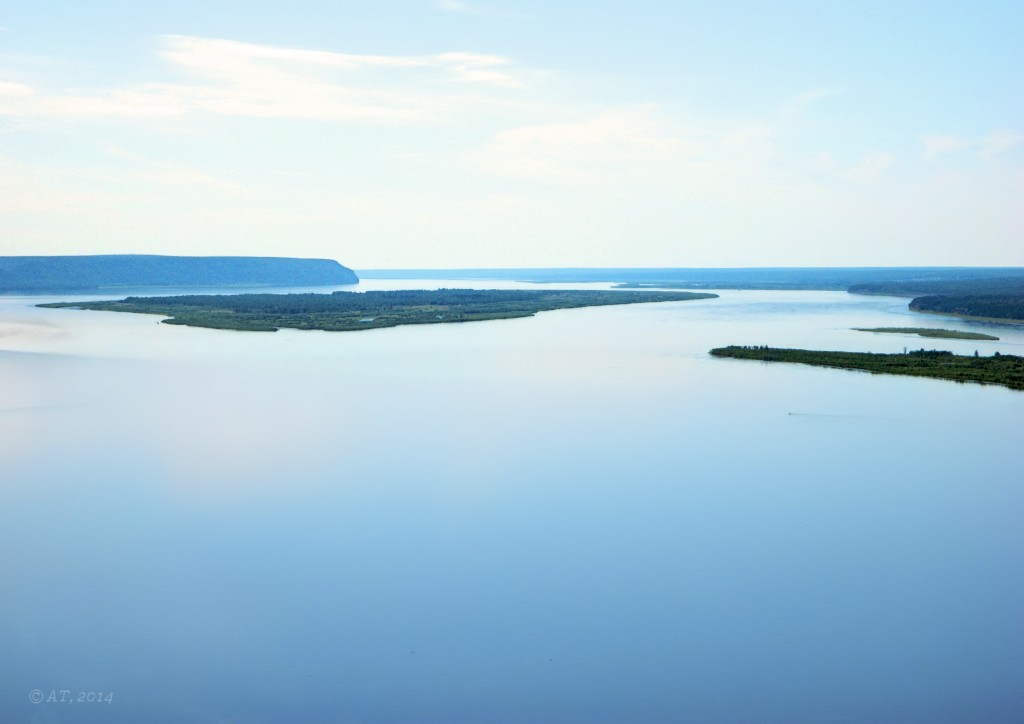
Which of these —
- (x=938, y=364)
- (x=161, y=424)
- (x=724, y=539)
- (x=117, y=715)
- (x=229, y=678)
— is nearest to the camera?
(x=117, y=715)

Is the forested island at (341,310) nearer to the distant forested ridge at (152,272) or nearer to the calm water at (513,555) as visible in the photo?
the calm water at (513,555)

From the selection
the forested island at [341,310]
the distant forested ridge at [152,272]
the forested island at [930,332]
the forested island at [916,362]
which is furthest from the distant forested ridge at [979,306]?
the distant forested ridge at [152,272]

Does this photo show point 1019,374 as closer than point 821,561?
No

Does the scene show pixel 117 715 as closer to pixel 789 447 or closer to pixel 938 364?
pixel 789 447

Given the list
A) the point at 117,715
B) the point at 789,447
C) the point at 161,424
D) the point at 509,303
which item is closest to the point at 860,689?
the point at 117,715

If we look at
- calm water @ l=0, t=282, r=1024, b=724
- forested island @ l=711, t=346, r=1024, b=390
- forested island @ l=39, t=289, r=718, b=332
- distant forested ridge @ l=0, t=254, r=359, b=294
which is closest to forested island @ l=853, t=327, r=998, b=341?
forested island @ l=711, t=346, r=1024, b=390
